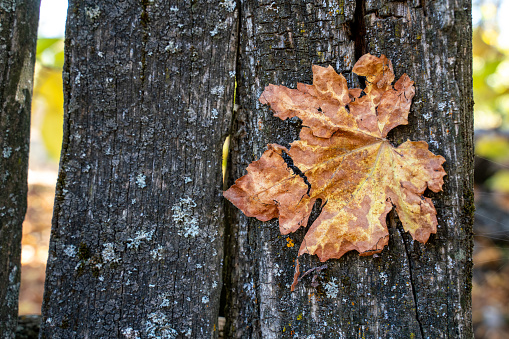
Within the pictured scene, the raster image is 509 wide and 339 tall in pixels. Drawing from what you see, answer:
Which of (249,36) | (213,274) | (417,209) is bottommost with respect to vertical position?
(213,274)

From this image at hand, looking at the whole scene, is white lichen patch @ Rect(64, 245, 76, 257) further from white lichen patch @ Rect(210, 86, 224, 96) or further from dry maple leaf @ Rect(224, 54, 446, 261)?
white lichen patch @ Rect(210, 86, 224, 96)

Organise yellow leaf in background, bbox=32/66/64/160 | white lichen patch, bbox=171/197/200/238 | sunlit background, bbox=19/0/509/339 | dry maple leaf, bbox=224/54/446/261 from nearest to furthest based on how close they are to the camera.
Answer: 1. dry maple leaf, bbox=224/54/446/261
2. white lichen patch, bbox=171/197/200/238
3. yellow leaf in background, bbox=32/66/64/160
4. sunlit background, bbox=19/0/509/339

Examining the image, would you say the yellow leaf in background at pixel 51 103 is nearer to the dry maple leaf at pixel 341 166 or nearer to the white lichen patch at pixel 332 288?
the dry maple leaf at pixel 341 166

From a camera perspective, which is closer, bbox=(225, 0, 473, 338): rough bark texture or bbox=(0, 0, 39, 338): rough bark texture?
bbox=(225, 0, 473, 338): rough bark texture

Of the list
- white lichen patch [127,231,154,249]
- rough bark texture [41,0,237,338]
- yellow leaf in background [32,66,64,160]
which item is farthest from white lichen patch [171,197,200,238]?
yellow leaf in background [32,66,64,160]

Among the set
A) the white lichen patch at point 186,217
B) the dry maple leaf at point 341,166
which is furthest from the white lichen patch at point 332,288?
the white lichen patch at point 186,217

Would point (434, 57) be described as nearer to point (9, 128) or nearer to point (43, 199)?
point (9, 128)

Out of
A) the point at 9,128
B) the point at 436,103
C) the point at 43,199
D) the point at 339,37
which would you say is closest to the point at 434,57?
the point at 436,103
